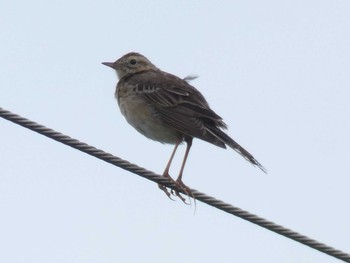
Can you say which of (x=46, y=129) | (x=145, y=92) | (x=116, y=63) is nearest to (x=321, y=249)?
(x=46, y=129)

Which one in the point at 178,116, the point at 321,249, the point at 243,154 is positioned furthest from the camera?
the point at 178,116

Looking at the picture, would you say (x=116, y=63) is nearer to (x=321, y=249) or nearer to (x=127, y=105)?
(x=127, y=105)

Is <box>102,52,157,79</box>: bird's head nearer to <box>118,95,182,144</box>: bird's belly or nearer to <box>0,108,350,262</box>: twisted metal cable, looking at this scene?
<box>118,95,182,144</box>: bird's belly

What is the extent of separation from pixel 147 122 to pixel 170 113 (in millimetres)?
338

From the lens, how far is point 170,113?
43.6 ft

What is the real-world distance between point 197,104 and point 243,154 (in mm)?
1570

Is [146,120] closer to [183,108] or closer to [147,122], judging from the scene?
[147,122]

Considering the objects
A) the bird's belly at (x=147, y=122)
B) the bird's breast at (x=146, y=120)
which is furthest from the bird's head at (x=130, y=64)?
the bird's belly at (x=147, y=122)

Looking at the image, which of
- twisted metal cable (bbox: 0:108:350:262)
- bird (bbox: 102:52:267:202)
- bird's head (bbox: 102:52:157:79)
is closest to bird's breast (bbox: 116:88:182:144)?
bird (bbox: 102:52:267:202)

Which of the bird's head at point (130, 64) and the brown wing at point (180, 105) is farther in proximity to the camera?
the bird's head at point (130, 64)

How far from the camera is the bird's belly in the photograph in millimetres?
13266

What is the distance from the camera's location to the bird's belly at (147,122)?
13266mm

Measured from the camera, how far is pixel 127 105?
13906 mm

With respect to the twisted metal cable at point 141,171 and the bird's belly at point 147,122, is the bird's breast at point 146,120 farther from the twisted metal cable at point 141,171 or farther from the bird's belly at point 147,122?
the twisted metal cable at point 141,171
